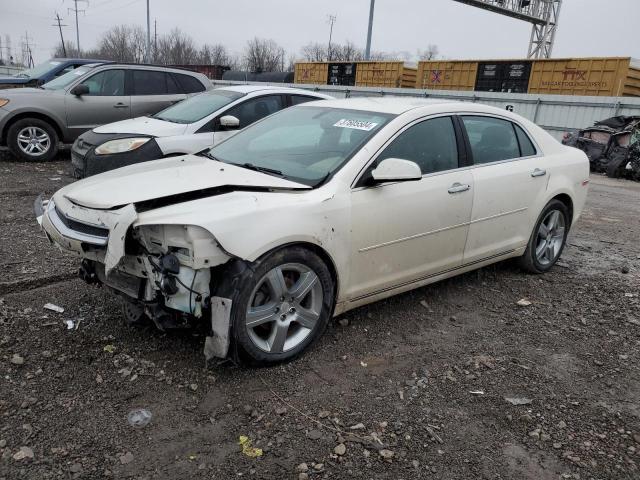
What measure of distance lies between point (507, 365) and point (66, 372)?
275cm

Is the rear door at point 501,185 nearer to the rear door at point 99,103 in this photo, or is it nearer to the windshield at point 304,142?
the windshield at point 304,142

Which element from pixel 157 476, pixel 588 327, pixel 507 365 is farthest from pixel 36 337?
pixel 588 327

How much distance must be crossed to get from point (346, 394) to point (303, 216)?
107 cm

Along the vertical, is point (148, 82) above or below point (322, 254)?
above

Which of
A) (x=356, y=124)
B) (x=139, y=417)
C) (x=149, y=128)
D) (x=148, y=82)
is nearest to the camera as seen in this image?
(x=139, y=417)

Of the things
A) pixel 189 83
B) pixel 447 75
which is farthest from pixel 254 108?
pixel 447 75

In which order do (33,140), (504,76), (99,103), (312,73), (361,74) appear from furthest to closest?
(312,73)
(361,74)
(504,76)
(99,103)
(33,140)

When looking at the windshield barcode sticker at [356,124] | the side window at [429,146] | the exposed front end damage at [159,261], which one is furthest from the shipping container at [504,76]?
the exposed front end damage at [159,261]

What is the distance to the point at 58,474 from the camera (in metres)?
2.35

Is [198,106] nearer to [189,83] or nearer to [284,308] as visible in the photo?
[189,83]

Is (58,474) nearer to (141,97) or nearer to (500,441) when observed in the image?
(500,441)

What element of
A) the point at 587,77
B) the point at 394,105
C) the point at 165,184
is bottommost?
the point at 165,184

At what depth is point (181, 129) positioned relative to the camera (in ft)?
22.8

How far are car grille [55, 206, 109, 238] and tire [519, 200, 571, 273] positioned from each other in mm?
3737
